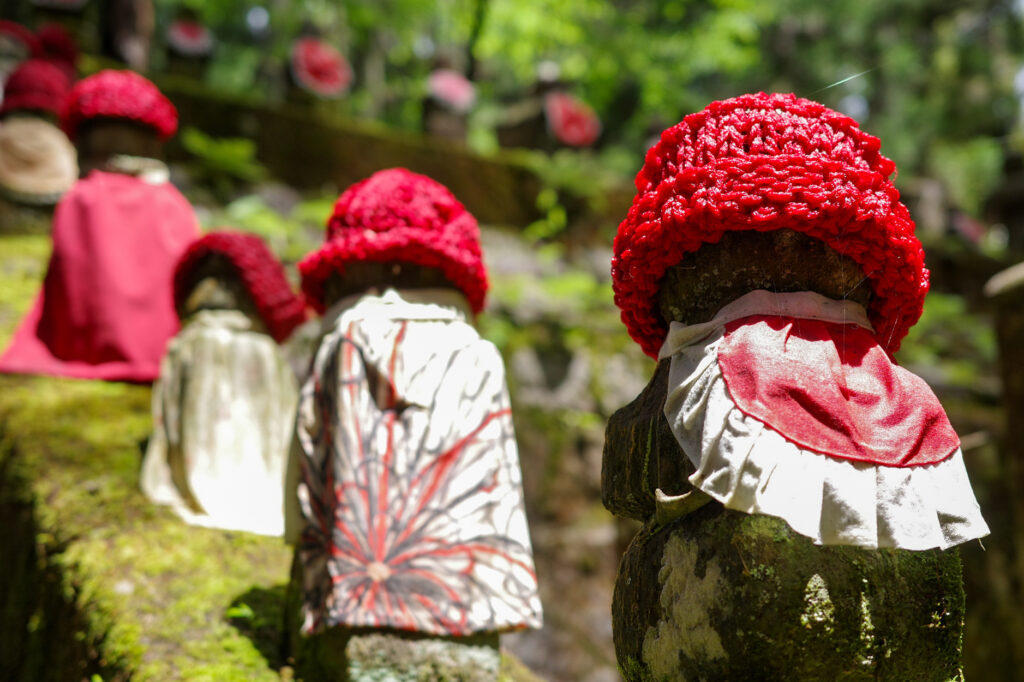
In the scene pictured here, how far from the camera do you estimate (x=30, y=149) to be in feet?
23.1

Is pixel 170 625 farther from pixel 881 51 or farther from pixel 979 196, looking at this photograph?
pixel 979 196

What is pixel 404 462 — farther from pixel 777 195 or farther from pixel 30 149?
pixel 30 149

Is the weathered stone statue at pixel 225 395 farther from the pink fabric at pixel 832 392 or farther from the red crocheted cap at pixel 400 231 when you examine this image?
the pink fabric at pixel 832 392

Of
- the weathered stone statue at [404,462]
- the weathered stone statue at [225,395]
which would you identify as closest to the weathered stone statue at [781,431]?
the weathered stone statue at [404,462]

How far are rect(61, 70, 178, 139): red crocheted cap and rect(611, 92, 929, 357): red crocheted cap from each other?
3871mm

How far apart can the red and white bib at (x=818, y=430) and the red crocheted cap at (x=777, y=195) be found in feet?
0.47

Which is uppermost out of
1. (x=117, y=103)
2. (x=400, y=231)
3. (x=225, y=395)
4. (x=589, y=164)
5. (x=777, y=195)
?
(x=589, y=164)

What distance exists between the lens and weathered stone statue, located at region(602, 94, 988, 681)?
1691 mm

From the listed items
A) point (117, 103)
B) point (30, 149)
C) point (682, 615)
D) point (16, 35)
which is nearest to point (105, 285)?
point (117, 103)

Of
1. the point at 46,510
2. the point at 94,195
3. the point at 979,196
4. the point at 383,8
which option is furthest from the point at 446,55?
the point at 979,196

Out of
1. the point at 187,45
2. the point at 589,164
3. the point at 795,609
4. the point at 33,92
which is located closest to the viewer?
the point at 795,609

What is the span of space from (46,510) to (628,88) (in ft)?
44.0

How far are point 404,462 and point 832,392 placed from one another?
1360 millimetres

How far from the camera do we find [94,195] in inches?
196
